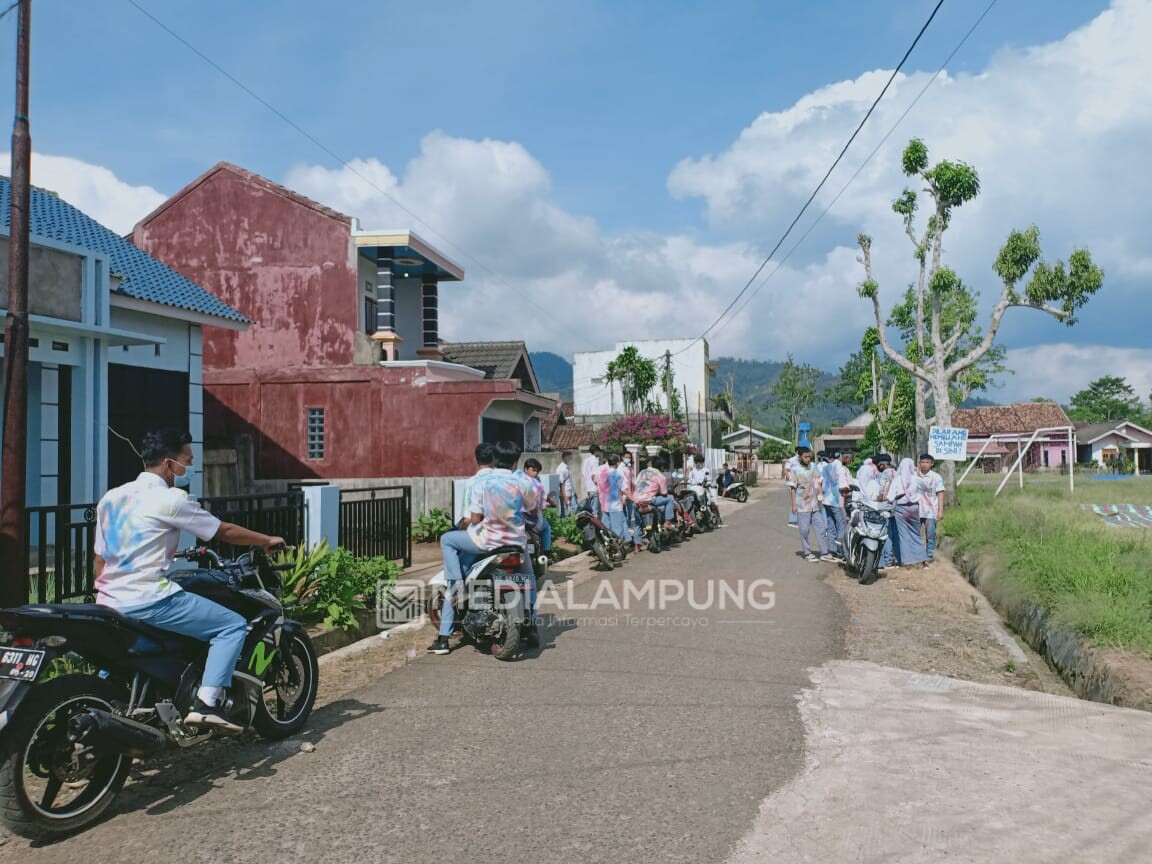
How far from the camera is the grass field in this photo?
23.6 ft

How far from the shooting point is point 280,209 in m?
21.5

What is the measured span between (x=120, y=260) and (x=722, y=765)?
13.1 meters

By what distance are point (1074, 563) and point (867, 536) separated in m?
2.61

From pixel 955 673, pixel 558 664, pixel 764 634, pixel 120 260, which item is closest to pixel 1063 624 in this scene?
pixel 955 673

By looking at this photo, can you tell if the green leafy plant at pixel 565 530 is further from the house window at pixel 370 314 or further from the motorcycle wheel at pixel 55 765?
the motorcycle wheel at pixel 55 765

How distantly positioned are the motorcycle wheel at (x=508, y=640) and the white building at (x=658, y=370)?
53897 millimetres

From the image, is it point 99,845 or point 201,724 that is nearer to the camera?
point 99,845

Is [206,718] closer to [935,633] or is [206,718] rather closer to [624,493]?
[935,633]

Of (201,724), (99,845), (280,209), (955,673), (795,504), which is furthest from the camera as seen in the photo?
(280,209)

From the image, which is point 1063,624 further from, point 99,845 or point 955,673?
point 99,845

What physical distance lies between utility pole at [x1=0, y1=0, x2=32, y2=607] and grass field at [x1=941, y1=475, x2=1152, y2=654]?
8004 mm

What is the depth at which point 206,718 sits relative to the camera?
4.48 meters

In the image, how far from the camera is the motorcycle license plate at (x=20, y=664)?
379 centimetres

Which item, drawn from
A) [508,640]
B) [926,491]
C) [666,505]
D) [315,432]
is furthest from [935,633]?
[315,432]
